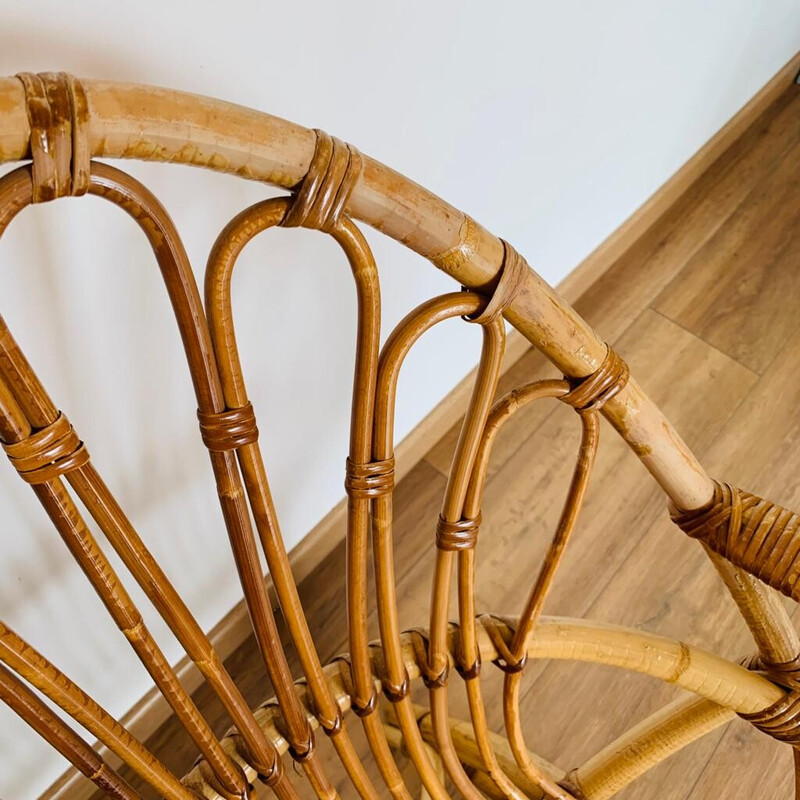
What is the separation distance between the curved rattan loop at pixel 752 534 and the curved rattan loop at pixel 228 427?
0.33m

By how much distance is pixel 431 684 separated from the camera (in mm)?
596

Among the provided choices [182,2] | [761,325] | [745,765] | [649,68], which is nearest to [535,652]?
[182,2]

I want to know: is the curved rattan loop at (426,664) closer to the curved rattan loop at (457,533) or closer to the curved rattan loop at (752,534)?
the curved rattan loop at (457,533)

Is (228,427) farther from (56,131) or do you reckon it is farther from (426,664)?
(426,664)

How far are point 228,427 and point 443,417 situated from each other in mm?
916

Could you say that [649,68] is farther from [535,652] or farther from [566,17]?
[535,652]

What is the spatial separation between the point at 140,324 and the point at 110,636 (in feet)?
1.29

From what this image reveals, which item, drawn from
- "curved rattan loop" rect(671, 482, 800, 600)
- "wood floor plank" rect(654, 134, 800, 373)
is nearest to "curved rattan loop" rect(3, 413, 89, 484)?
"curved rattan loop" rect(671, 482, 800, 600)

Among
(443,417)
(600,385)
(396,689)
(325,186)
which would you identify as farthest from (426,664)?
(443,417)

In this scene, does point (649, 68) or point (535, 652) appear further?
point (649, 68)

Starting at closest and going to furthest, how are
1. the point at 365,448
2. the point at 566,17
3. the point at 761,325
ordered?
the point at 365,448
the point at 566,17
the point at 761,325

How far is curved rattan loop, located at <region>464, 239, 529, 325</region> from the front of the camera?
0.43 metres

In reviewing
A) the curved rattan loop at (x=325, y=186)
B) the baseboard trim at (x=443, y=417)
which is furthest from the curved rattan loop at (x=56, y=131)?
the baseboard trim at (x=443, y=417)

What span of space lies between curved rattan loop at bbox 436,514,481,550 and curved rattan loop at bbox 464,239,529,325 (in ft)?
0.47
